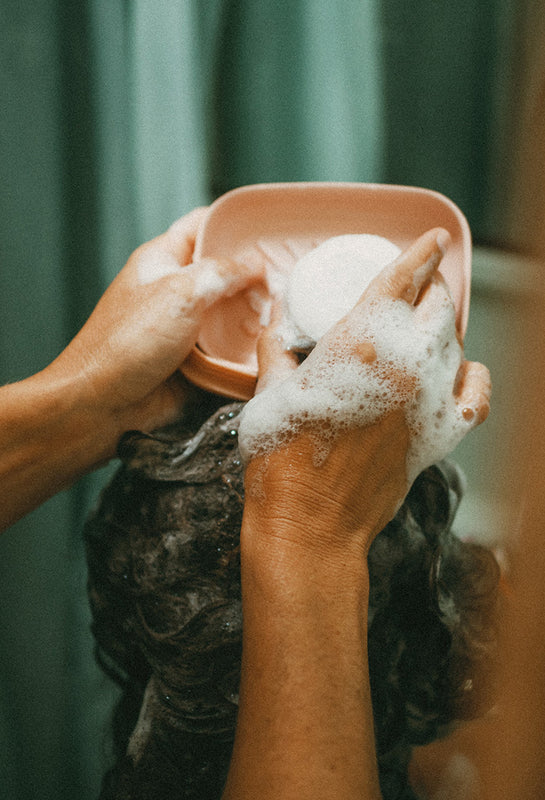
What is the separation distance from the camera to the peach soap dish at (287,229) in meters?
0.82

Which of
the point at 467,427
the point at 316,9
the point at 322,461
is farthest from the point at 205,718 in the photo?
the point at 316,9

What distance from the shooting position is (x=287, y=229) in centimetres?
92

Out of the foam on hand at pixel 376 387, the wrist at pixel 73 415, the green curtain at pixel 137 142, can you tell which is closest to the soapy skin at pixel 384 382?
the foam on hand at pixel 376 387

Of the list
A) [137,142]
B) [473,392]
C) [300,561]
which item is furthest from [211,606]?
[137,142]

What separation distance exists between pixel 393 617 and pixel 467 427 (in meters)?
0.30

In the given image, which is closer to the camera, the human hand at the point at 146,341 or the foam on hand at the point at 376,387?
the foam on hand at the point at 376,387

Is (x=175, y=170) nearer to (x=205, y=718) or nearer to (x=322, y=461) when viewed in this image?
(x=322, y=461)

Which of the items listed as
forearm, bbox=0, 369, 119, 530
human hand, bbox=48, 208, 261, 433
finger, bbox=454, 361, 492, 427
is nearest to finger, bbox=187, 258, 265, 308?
human hand, bbox=48, 208, 261, 433

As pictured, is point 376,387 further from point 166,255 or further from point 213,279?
point 166,255

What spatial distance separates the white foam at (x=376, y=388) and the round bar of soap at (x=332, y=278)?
0.11 metres

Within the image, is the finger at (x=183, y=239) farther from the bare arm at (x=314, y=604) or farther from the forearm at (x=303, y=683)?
the forearm at (x=303, y=683)

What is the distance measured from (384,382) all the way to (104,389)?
0.40m

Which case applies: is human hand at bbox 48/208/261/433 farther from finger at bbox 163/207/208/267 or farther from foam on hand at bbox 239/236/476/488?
foam on hand at bbox 239/236/476/488

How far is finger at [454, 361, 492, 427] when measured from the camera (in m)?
0.67
